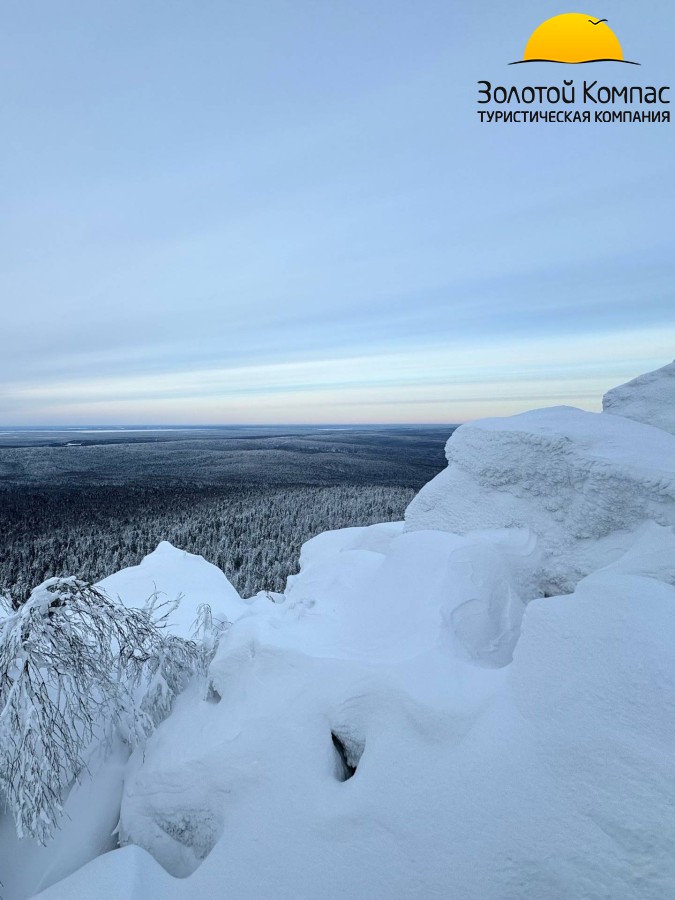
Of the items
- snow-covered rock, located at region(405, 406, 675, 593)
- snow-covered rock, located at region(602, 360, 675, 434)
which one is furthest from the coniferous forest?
snow-covered rock, located at region(602, 360, 675, 434)

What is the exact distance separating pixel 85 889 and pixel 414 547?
4.84 metres

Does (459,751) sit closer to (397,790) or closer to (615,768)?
(397,790)

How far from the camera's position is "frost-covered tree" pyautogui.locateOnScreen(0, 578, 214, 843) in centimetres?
365

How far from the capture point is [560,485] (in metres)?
6.44

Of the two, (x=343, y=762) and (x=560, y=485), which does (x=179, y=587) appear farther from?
Result: (x=560, y=485)

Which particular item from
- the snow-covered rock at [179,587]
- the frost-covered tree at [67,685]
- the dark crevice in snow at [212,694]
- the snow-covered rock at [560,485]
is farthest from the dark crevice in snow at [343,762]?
the snow-covered rock at [179,587]

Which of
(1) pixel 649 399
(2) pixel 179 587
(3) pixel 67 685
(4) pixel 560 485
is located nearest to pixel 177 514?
(2) pixel 179 587

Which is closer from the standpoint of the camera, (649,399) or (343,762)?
(343,762)

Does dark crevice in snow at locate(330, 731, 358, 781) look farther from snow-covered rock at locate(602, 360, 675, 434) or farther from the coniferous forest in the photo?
snow-covered rock at locate(602, 360, 675, 434)

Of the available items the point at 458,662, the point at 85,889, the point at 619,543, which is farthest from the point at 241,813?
the point at 619,543

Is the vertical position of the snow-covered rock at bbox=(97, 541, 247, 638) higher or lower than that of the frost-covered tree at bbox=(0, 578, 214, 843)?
lower

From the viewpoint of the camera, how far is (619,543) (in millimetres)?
5578

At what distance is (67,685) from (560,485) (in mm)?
6980

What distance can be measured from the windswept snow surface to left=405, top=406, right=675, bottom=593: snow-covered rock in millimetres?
37
